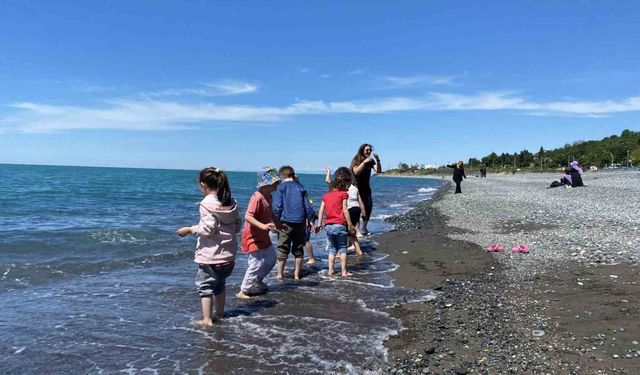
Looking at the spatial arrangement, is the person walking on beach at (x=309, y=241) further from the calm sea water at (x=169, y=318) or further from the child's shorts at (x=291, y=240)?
the calm sea water at (x=169, y=318)

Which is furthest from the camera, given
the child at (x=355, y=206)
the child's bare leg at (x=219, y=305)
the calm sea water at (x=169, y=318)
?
the child at (x=355, y=206)

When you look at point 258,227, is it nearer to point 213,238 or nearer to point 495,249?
point 213,238

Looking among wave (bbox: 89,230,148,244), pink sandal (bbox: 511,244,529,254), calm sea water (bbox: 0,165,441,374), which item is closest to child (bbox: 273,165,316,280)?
calm sea water (bbox: 0,165,441,374)

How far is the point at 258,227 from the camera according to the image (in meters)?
7.38

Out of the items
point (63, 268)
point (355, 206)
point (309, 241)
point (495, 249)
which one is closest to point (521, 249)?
point (495, 249)

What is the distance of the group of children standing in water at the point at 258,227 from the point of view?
623 centimetres

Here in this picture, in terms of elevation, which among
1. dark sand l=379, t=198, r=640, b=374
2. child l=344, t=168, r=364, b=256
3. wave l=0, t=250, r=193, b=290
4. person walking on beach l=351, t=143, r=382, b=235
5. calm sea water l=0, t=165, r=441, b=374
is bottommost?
wave l=0, t=250, r=193, b=290

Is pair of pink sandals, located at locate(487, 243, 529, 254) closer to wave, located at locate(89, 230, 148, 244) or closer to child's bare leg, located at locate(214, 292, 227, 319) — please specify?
child's bare leg, located at locate(214, 292, 227, 319)

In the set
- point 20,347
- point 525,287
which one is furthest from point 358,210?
point 20,347

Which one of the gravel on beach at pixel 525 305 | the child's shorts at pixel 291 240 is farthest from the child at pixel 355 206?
the child's shorts at pixel 291 240

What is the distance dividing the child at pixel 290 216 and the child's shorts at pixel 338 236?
1.78ft

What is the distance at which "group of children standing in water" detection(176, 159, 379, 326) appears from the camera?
623cm

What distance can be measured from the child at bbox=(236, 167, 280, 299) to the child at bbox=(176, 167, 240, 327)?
118cm

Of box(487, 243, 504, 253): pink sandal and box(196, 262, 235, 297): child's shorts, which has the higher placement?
box(196, 262, 235, 297): child's shorts
